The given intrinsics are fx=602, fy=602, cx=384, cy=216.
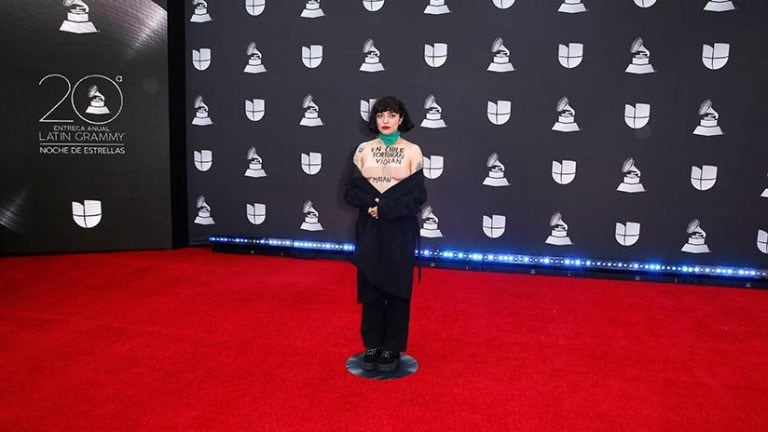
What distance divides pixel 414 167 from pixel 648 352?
71.3 inches

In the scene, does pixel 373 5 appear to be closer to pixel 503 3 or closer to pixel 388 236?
pixel 503 3

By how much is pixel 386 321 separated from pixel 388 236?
A: 48cm

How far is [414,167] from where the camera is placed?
3.06 meters

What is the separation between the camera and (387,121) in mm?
3031

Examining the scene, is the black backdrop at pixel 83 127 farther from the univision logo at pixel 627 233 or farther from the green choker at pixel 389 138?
the univision logo at pixel 627 233

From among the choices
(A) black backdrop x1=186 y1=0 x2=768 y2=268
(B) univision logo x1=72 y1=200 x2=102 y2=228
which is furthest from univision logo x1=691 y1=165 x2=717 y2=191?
(B) univision logo x1=72 y1=200 x2=102 y2=228

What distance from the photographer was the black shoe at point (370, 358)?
3.17 meters

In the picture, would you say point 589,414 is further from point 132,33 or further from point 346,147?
point 132,33

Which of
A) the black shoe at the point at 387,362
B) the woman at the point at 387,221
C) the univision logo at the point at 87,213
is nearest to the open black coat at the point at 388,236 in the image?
the woman at the point at 387,221

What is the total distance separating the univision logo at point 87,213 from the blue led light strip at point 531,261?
1094 mm

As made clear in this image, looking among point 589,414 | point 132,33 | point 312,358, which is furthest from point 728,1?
point 132,33

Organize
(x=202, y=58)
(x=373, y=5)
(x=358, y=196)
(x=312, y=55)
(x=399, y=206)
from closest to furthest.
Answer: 1. (x=399, y=206)
2. (x=358, y=196)
3. (x=373, y=5)
4. (x=312, y=55)
5. (x=202, y=58)

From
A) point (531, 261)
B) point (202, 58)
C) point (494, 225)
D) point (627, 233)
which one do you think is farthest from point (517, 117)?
point (202, 58)

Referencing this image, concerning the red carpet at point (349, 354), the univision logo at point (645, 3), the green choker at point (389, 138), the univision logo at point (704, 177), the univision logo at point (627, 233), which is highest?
the univision logo at point (645, 3)
